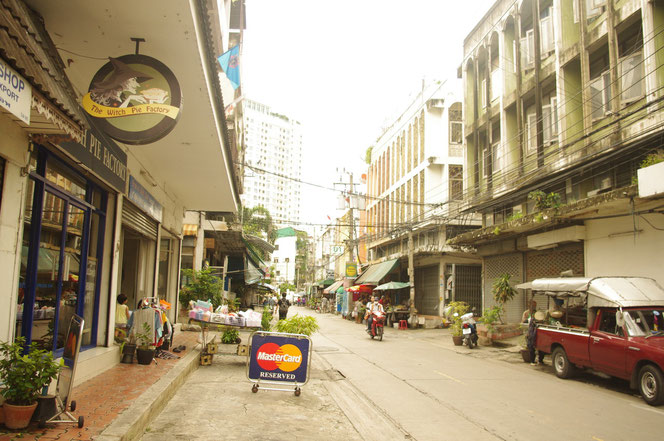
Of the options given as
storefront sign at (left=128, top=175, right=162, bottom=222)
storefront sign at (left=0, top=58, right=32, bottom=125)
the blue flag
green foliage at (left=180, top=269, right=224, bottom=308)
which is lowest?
green foliage at (left=180, top=269, right=224, bottom=308)

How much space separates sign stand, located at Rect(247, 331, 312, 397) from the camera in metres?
8.13

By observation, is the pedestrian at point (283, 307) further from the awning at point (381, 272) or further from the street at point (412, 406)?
the awning at point (381, 272)

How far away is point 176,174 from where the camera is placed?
1299 cm

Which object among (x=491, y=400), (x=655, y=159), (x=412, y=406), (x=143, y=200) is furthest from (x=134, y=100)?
(x=655, y=159)

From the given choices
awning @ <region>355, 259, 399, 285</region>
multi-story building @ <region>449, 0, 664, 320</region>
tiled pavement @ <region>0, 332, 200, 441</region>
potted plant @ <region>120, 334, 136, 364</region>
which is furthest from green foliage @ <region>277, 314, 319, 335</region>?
awning @ <region>355, 259, 399, 285</region>

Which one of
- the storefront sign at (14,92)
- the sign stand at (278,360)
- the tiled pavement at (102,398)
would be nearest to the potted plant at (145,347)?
the tiled pavement at (102,398)

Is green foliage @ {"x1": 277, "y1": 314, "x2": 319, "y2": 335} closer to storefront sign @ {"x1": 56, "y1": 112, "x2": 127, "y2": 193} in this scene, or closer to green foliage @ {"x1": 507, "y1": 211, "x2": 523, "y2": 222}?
storefront sign @ {"x1": 56, "y1": 112, "x2": 127, "y2": 193}

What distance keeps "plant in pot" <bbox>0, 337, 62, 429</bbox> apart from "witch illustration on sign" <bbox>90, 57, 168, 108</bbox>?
115 inches

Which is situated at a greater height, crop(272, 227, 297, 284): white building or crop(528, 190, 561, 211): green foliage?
crop(272, 227, 297, 284): white building

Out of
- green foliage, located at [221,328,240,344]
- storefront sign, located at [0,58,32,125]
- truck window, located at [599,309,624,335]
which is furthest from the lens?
green foliage, located at [221,328,240,344]

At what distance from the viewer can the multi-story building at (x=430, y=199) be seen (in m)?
28.0

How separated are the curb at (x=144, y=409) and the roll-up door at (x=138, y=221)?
3.49 metres

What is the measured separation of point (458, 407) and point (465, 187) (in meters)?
17.6

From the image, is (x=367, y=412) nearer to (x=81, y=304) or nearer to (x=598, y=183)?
(x=81, y=304)
